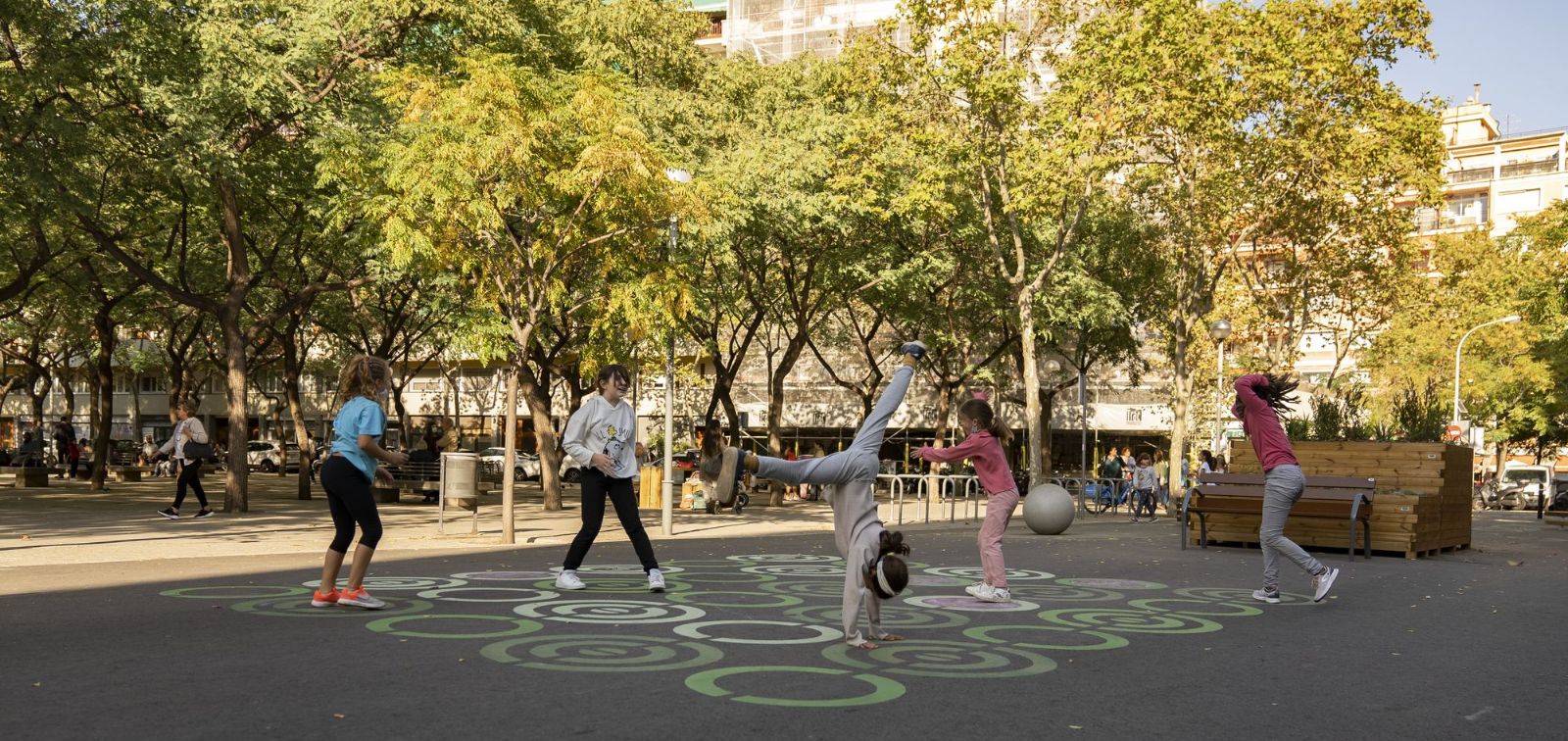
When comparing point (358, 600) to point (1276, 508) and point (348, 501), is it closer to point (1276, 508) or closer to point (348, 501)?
point (348, 501)

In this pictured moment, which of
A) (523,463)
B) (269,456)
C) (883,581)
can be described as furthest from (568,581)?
(269,456)

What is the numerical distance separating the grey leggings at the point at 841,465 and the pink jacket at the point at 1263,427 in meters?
4.20

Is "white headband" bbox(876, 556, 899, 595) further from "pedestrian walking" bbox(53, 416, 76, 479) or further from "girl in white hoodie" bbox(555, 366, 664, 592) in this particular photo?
"pedestrian walking" bbox(53, 416, 76, 479)

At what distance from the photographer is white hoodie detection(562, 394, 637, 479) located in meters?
10.0

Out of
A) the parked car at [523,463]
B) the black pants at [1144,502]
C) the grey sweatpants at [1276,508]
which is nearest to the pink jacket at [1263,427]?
the grey sweatpants at [1276,508]

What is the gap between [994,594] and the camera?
1007cm

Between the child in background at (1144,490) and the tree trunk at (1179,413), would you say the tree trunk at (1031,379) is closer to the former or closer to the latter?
the child in background at (1144,490)

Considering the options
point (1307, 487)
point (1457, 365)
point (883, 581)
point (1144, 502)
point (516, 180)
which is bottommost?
point (1144, 502)

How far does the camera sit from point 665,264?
60.4ft

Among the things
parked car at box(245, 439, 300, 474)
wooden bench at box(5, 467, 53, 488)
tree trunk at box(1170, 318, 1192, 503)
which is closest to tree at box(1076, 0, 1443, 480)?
tree trunk at box(1170, 318, 1192, 503)

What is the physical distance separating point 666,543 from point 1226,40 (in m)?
16.6

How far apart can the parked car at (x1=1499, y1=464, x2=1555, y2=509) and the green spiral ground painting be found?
38.1m

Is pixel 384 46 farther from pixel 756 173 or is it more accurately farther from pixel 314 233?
pixel 756 173

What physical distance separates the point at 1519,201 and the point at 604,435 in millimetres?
76926
